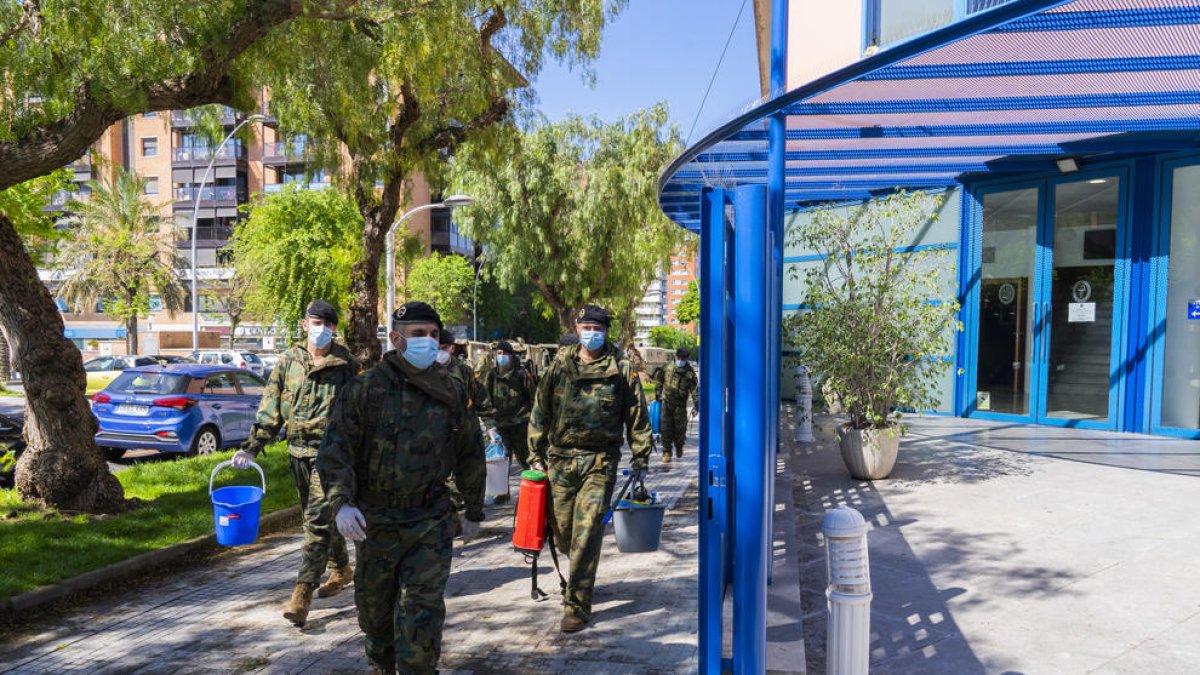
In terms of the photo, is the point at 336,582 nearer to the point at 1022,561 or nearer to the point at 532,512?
the point at 532,512

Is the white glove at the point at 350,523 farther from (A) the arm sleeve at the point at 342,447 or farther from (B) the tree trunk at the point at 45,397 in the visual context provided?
(B) the tree trunk at the point at 45,397

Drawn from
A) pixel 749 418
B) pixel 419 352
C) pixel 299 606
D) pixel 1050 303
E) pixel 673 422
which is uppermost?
pixel 1050 303

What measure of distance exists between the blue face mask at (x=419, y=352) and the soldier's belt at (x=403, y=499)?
0.63m

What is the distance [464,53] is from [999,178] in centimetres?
865

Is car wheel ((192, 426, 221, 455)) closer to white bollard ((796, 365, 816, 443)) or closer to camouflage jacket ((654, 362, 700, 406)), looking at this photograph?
camouflage jacket ((654, 362, 700, 406))

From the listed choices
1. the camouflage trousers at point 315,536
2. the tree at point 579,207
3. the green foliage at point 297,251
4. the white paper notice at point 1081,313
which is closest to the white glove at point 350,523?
the camouflage trousers at point 315,536

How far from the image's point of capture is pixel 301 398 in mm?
5246

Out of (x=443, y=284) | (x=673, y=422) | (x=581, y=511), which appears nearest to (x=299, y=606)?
(x=581, y=511)

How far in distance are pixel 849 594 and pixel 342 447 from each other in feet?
7.91

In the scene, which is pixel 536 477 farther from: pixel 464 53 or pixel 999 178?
pixel 999 178

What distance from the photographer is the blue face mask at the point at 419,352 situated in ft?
13.0

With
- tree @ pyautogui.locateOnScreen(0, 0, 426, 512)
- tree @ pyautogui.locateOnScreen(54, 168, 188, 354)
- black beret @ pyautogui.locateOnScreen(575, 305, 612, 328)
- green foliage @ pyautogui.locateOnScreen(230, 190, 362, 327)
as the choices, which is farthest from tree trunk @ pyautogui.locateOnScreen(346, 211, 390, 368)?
tree @ pyautogui.locateOnScreen(54, 168, 188, 354)

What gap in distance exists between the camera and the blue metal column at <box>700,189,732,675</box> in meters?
3.20

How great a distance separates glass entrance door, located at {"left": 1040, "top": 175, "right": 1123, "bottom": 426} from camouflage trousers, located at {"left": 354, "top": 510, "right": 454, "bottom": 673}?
10754 millimetres
